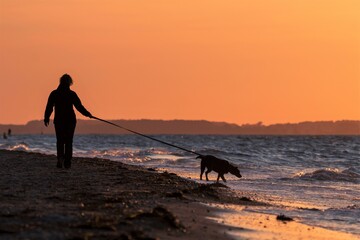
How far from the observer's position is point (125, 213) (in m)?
8.52

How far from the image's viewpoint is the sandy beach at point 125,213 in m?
7.41

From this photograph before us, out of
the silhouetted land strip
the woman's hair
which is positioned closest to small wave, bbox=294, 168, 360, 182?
the woman's hair

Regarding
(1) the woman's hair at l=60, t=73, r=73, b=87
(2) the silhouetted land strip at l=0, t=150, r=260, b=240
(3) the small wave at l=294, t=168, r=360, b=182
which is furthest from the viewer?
(3) the small wave at l=294, t=168, r=360, b=182

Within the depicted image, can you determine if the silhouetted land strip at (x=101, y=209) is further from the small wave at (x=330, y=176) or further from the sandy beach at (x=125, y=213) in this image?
the small wave at (x=330, y=176)

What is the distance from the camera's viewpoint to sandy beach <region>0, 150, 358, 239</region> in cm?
741

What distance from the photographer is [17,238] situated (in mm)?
6824

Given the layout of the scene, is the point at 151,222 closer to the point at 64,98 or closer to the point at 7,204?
the point at 7,204

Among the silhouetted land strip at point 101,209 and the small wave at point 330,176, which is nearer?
the silhouetted land strip at point 101,209

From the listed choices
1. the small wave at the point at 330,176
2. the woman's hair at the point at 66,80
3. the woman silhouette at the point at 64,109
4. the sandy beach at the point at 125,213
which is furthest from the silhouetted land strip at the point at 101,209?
the small wave at the point at 330,176

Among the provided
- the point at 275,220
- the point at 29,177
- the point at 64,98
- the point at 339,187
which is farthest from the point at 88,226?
the point at 339,187

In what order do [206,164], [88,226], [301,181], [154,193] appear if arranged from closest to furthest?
[88,226] → [154,193] → [206,164] → [301,181]

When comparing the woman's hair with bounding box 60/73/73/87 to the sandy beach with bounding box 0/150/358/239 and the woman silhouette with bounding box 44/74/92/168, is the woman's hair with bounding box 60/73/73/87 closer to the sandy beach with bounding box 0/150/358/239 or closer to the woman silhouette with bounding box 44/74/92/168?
the woman silhouette with bounding box 44/74/92/168

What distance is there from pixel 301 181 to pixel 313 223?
11.0 metres

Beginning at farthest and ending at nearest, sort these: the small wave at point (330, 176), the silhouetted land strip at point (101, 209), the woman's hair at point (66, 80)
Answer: the small wave at point (330, 176)
the woman's hair at point (66, 80)
the silhouetted land strip at point (101, 209)
